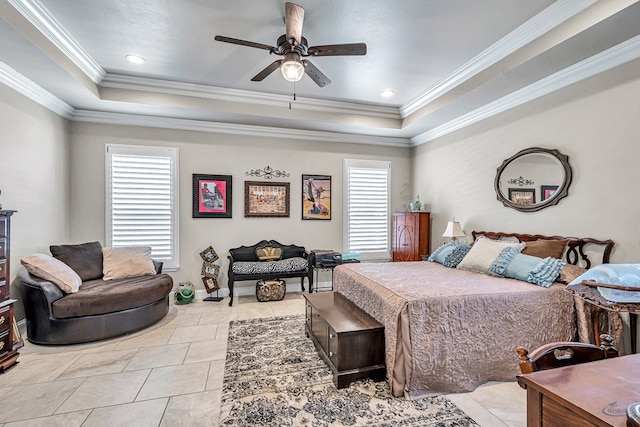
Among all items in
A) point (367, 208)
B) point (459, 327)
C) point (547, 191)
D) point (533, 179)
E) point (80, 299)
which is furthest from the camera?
point (367, 208)

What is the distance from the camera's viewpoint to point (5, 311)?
8.81 ft

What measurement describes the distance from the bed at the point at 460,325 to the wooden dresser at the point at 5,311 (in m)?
3.19

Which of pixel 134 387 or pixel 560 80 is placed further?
pixel 560 80

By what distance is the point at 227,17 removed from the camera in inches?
110

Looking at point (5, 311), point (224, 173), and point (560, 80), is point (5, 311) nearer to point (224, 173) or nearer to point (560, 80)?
point (224, 173)

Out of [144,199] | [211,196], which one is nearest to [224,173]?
[211,196]

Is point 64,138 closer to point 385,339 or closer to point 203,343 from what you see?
point 203,343

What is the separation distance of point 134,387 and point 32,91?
3.59 meters

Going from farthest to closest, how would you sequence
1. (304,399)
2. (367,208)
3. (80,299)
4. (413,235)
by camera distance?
1. (367,208)
2. (413,235)
3. (80,299)
4. (304,399)

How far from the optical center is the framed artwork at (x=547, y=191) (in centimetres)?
332

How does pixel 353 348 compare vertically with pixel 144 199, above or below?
below

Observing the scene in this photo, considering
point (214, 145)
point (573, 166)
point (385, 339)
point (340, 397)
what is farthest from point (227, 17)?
point (573, 166)

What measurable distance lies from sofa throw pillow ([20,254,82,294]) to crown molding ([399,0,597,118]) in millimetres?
4988

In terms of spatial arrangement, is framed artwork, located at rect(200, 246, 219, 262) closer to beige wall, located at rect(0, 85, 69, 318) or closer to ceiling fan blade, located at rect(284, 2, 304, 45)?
beige wall, located at rect(0, 85, 69, 318)
